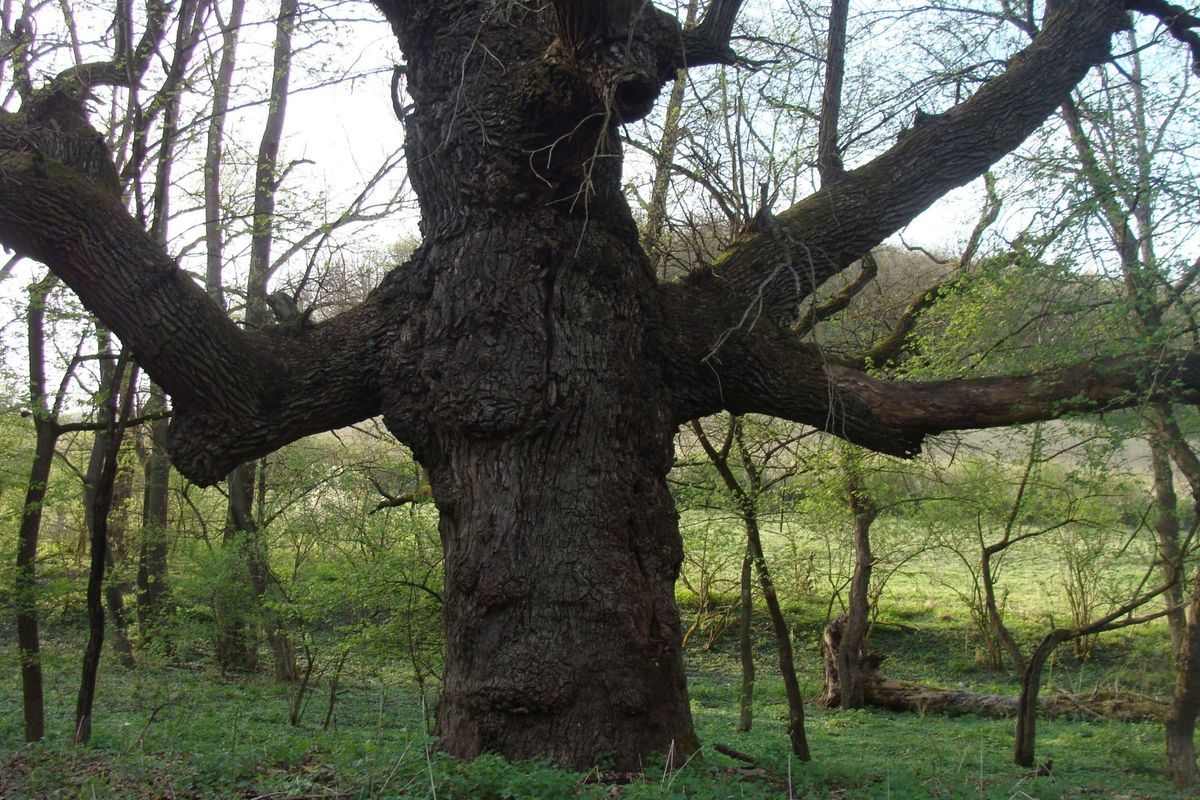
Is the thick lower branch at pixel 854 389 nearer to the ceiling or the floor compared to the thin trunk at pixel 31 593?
nearer to the ceiling

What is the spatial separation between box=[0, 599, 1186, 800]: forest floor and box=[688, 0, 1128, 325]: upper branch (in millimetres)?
2872

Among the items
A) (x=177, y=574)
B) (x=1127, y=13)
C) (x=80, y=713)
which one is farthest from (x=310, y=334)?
(x=177, y=574)

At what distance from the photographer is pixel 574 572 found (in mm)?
4414

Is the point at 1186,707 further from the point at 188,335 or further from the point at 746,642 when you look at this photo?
the point at 188,335

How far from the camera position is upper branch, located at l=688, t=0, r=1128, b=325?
5574 millimetres

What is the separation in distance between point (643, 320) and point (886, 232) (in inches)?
71.5

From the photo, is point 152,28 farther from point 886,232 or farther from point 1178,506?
point 1178,506

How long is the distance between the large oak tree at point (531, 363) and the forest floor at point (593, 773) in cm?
60

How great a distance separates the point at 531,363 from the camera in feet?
15.2

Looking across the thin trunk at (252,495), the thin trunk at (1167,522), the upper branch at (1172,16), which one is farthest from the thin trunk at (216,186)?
the thin trunk at (1167,522)

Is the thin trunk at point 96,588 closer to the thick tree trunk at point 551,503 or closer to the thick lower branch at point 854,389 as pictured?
the thick tree trunk at point 551,503

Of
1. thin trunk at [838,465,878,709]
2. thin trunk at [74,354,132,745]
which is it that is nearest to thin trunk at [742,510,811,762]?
thin trunk at [838,465,878,709]

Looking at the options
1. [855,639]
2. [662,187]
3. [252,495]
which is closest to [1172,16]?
[662,187]

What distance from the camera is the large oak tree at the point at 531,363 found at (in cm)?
437
